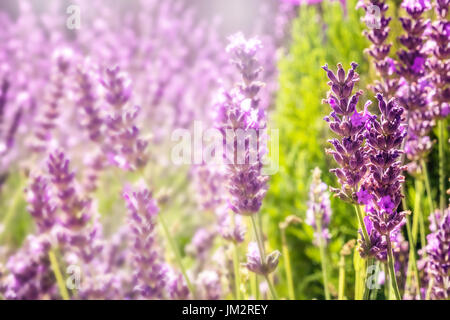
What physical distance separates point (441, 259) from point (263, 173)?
342 millimetres

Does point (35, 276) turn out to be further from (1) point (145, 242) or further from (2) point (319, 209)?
(2) point (319, 209)

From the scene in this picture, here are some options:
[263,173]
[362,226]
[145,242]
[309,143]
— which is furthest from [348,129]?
[309,143]

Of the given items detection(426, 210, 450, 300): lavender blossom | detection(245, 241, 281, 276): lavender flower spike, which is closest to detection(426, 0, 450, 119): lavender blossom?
A: detection(426, 210, 450, 300): lavender blossom

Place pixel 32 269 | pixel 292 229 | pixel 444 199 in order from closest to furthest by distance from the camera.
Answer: pixel 444 199, pixel 32 269, pixel 292 229

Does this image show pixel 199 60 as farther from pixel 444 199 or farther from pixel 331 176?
pixel 444 199

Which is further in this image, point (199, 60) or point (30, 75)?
point (199, 60)

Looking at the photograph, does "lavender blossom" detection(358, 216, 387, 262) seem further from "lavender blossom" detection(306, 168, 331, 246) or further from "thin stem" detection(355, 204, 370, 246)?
"lavender blossom" detection(306, 168, 331, 246)

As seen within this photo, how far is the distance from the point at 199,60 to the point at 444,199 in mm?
2189

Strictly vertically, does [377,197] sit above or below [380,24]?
below

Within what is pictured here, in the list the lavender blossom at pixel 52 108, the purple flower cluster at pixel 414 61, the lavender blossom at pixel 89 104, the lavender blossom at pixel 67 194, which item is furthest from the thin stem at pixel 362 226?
the lavender blossom at pixel 52 108

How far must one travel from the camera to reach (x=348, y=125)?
24.4 inches

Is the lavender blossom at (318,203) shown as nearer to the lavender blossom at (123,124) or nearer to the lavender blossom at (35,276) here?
the lavender blossom at (123,124)

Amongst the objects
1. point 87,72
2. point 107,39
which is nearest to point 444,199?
point 87,72

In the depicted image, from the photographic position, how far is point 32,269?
1.18m
